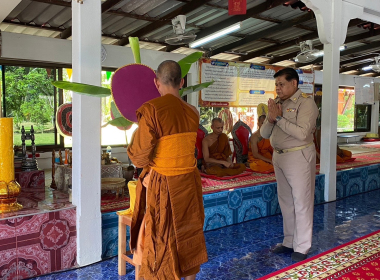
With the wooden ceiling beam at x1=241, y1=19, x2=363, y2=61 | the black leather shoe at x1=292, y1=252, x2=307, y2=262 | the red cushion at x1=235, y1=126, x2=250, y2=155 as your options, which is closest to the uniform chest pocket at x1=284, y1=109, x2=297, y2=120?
the black leather shoe at x1=292, y1=252, x2=307, y2=262

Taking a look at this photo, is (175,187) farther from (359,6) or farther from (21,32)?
(21,32)

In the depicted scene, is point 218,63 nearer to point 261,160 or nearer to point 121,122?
point 261,160

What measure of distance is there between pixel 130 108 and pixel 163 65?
2.02 feet

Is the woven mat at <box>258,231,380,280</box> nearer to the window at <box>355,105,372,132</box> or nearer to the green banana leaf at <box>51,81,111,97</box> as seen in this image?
the green banana leaf at <box>51,81,111,97</box>

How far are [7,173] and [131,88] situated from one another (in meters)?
1.12

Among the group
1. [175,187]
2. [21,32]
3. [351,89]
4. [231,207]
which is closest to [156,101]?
[175,187]

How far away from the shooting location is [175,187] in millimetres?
2145

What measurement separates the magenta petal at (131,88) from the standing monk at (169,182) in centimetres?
53

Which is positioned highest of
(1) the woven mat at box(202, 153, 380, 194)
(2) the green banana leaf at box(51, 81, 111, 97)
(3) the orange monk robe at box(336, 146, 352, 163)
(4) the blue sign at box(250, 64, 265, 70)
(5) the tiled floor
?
(4) the blue sign at box(250, 64, 265, 70)

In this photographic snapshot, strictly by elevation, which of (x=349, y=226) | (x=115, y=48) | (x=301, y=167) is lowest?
(x=349, y=226)

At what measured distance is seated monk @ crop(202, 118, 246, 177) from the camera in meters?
5.01

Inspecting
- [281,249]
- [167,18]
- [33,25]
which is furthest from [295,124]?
[33,25]

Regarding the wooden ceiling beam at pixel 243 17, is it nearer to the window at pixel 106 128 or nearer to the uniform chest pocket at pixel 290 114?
the window at pixel 106 128

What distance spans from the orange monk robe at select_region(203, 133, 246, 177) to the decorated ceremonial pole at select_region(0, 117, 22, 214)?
273 cm
